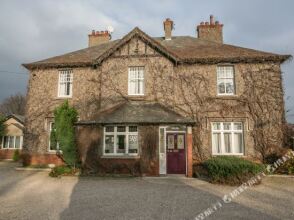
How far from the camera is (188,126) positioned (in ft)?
43.2

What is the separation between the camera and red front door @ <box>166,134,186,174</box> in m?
13.3

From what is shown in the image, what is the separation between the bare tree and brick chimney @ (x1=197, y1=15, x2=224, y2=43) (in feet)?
173

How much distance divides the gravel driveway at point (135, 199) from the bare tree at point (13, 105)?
53.7 m

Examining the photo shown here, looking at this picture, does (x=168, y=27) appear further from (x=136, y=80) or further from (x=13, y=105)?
(x=13, y=105)

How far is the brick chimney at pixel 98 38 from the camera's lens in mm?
21312

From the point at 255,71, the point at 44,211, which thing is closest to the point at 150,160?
the point at 44,211

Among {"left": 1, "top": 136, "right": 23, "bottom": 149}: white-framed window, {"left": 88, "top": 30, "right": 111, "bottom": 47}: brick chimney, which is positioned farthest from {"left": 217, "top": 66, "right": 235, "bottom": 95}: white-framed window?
{"left": 1, "top": 136, "right": 23, "bottom": 149}: white-framed window

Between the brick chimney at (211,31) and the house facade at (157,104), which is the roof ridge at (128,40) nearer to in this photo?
the house facade at (157,104)

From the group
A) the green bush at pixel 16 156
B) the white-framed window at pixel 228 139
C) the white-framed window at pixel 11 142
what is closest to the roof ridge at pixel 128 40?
the white-framed window at pixel 228 139

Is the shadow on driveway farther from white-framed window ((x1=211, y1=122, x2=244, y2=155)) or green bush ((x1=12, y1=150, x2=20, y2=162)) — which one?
green bush ((x1=12, y1=150, x2=20, y2=162))

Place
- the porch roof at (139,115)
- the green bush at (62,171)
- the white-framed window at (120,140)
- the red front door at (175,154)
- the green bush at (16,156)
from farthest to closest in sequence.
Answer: the green bush at (16,156) < the white-framed window at (120,140) < the red front door at (175,154) < the porch roof at (139,115) < the green bush at (62,171)

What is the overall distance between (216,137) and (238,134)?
1337 mm

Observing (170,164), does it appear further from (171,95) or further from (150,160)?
(171,95)

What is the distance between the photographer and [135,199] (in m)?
8.16
